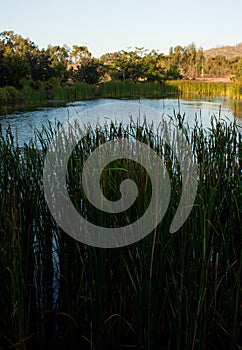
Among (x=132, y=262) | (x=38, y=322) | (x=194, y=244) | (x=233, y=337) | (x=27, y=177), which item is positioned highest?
(x=27, y=177)

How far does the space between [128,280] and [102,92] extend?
1674cm

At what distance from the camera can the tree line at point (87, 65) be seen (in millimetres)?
16509

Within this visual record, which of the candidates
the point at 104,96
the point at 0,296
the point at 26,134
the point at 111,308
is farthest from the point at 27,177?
the point at 104,96

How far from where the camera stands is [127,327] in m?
1.55

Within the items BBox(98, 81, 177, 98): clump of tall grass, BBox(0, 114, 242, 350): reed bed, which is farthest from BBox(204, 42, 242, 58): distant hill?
BBox(0, 114, 242, 350): reed bed

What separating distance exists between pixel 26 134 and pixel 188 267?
6926 mm

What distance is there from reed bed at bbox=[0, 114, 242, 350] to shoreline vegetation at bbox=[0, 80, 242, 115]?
981 cm

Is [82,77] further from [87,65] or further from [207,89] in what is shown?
[207,89]

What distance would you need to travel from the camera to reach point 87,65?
2270 cm

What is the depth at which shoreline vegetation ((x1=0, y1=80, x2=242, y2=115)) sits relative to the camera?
13.8 meters

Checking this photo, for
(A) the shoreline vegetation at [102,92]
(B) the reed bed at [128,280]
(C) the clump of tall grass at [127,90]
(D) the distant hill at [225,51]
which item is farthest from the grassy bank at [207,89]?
(D) the distant hill at [225,51]

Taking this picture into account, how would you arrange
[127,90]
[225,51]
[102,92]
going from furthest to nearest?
[225,51] → [127,90] → [102,92]

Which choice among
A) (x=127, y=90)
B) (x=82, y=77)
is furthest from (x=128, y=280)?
(x=82, y=77)

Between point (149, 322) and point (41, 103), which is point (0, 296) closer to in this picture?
point (149, 322)
